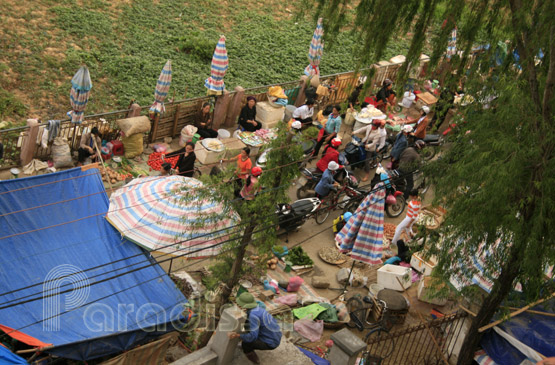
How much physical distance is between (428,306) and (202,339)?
198 inches

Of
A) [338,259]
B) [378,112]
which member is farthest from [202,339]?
[378,112]

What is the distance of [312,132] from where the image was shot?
12.4 m

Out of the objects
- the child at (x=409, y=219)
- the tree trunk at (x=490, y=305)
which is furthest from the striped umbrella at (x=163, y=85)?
the tree trunk at (x=490, y=305)

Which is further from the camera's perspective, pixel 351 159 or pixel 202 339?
pixel 351 159

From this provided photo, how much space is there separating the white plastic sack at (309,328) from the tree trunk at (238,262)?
155 centimetres

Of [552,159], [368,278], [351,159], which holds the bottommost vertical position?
[368,278]

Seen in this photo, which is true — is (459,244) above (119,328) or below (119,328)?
above

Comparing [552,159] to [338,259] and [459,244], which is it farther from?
[338,259]

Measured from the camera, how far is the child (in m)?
14.1

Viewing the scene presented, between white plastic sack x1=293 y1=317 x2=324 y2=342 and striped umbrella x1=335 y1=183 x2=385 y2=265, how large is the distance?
6.12 feet

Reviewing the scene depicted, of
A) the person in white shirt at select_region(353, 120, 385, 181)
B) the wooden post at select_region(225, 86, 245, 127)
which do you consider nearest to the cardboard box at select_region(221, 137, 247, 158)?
the wooden post at select_region(225, 86, 245, 127)

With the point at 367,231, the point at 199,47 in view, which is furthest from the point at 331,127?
the point at 199,47

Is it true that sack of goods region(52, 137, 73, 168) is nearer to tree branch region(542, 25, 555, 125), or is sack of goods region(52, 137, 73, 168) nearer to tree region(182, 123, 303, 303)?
tree region(182, 123, 303, 303)

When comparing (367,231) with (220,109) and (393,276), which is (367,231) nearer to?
(393,276)
